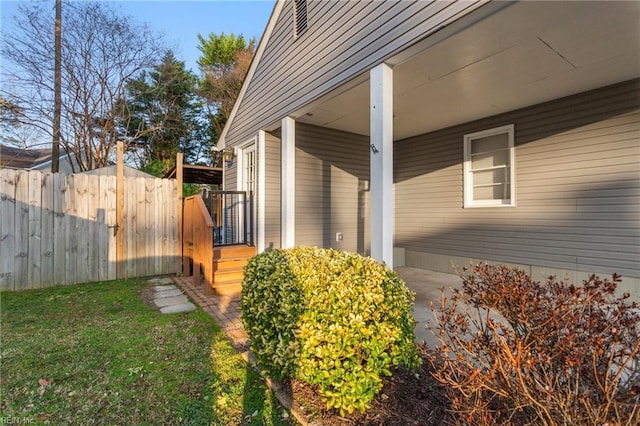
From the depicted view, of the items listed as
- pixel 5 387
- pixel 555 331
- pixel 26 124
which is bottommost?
pixel 5 387

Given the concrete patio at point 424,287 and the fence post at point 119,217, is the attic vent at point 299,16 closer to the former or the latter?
the fence post at point 119,217

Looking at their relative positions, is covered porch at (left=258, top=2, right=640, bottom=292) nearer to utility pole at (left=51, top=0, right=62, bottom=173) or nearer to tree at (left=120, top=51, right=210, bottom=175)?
utility pole at (left=51, top=0, right=62, bottom=173)

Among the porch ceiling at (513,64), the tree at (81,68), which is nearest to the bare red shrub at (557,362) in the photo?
the porch ceiling at (513,64)

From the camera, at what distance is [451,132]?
6.14 meters

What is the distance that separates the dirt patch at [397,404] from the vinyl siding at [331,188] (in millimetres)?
3905

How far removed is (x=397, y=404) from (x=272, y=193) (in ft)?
15.3

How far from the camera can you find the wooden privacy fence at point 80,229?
15.5 feet

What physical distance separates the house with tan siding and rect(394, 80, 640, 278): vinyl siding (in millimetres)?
18

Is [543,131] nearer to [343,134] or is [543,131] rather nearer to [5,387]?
[343,134]

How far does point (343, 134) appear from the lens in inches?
261

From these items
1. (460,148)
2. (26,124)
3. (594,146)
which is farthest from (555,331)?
(26,124)

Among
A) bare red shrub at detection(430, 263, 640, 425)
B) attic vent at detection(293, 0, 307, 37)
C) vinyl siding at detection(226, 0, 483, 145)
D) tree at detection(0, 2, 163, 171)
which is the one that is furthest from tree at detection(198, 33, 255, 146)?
bare red shrub at detection(430, 263, 640, 425)

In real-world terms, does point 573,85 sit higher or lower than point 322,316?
higher

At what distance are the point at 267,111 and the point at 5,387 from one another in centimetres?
503
